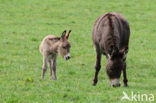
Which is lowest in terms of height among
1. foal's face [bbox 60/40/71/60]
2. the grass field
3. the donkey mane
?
the grass field

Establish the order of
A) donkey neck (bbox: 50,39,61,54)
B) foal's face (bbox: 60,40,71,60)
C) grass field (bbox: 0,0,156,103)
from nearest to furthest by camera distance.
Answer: grass field (bbox: 0,0,156,103)
foal's face (bbox: 60,40,71,60)
donkey neck (bbox: 50,39,61,54)

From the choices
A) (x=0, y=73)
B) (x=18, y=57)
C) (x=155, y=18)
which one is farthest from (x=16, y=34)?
(x=155, y=18)

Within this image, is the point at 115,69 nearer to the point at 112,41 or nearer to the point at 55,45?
the point at 112,41

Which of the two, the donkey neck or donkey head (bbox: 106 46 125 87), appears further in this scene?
the donkey neck

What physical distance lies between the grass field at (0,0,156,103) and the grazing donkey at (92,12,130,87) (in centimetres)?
55

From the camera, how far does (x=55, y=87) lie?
11.0 metres

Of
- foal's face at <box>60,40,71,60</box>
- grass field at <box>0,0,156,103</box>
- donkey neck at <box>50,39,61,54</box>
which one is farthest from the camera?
donkey neck at <box>50,39,61,54</box>

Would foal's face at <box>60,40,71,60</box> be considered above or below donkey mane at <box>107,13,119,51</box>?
below

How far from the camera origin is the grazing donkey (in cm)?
1053

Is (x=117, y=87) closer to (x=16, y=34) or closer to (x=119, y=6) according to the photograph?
(x=16, y=34)

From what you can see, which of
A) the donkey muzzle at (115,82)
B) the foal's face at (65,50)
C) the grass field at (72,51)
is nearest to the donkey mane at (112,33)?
the donkey muzzle at (115,82)

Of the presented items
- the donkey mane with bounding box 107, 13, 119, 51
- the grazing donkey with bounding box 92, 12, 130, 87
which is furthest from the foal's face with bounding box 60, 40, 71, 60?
the donkey mane with bounding box 107, 13, 119, 51

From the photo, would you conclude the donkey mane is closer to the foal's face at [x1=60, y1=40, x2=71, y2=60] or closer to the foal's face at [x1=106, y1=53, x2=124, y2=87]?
the foal's face at [x1=106, y1=53, x2=124, y2=87]

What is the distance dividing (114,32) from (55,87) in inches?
85.7
